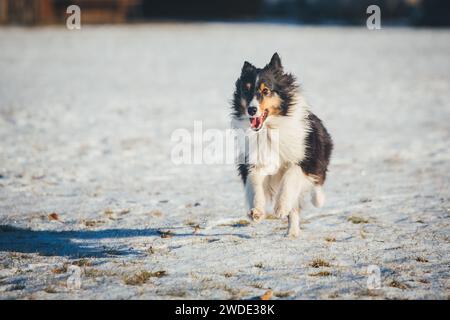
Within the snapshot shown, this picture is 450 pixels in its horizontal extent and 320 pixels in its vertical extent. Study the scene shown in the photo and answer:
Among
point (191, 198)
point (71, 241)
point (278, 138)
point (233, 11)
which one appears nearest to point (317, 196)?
point (278, 138)

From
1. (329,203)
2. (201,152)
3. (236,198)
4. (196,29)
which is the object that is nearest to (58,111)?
(201,152)

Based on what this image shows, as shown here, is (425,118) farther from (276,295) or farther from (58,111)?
(276,295)

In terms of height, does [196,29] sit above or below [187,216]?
above

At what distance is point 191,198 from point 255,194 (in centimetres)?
180

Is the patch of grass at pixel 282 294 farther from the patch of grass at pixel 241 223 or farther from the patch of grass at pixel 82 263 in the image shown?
the patch of grass at pixel 241 223

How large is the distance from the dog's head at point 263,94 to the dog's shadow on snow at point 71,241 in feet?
4.12

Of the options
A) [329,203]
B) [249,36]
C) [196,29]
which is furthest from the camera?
[196,29]

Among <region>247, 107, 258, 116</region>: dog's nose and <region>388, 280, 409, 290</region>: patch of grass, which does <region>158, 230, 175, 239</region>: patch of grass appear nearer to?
<region>247, 107, 258, 116</region>: dog's nose

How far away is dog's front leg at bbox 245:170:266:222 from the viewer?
15.8 ft

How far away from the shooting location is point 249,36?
28.2 meters

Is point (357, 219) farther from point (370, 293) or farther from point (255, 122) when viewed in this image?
point (370, 293)

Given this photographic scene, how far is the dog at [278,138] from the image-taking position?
195 inches

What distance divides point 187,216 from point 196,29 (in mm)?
28038

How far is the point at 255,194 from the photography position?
4.95 metres
